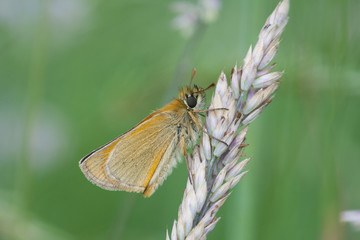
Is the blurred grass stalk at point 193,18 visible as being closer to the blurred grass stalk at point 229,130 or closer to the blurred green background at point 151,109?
the blurred green background at point 151,109

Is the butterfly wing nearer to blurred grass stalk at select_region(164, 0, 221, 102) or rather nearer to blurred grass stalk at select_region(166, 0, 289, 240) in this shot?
blurred grass stalk at select_region(164, 0, 221, 102)

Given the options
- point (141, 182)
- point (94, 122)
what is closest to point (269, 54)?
point (141, 182)

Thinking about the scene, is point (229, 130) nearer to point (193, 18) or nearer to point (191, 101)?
point (191, 101)

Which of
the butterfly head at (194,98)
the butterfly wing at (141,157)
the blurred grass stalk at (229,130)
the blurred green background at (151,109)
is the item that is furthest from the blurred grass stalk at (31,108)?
the blurred grass stalk at (229,130)

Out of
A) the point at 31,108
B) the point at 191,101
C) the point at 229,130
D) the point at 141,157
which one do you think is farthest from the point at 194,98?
the point at 31,108

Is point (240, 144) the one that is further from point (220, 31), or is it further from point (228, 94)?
point (220, 31)

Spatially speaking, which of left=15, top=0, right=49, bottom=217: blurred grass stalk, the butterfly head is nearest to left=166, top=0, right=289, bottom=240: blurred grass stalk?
the butterfly head
